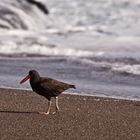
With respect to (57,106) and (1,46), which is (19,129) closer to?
(57,106)

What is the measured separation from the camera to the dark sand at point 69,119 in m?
6.63

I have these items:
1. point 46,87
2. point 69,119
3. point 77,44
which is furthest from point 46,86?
point 77,44

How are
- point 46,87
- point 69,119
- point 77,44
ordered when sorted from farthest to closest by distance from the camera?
point 77,44
point 46,87
point 69,119

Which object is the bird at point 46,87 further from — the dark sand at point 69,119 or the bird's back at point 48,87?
the dark sand at point 69,119

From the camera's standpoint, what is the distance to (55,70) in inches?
478

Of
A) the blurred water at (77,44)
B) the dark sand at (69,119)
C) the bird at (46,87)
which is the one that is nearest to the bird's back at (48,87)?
the bird at (46,87)

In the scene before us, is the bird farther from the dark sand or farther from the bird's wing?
the dark sand

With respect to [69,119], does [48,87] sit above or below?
above

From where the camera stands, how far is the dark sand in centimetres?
663

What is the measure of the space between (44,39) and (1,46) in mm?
2925

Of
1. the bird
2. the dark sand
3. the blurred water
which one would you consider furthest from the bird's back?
the blurred water

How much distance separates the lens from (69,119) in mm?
7441

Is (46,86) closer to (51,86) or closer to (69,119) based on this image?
(51,86)

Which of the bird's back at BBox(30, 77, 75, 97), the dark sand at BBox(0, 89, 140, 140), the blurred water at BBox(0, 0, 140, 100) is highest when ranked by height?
the blurred water at BBox(0, 0, 140, 100)
